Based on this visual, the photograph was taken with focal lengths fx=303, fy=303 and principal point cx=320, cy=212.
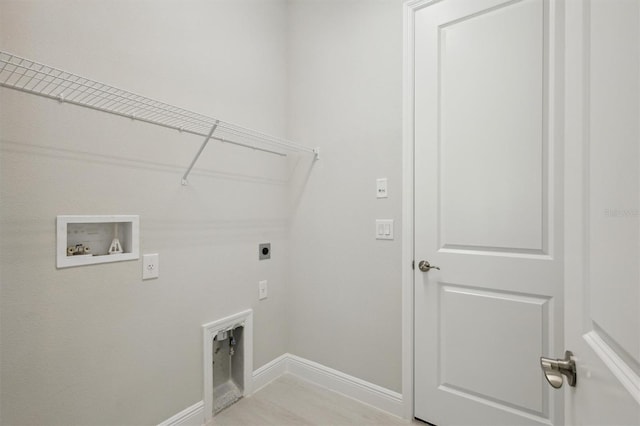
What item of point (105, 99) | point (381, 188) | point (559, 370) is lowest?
point (559, 370)

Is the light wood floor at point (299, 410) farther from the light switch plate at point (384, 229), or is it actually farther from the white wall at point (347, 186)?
the light switch plate at point (384, 229)

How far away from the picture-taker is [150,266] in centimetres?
149

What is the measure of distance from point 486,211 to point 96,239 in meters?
1.85

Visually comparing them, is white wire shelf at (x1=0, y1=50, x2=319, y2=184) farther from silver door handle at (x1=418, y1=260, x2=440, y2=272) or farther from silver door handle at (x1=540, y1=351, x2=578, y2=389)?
silver door handle at (x1=540, y1=351, x2=578, y2=389)

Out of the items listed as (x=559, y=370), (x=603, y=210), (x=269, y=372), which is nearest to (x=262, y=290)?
Result: (x=269, y=372)

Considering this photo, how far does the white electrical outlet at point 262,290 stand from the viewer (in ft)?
6.82

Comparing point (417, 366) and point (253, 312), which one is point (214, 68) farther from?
point (417, 366)

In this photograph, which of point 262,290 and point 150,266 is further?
point 262,290

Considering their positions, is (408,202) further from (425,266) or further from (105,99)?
(105,99)

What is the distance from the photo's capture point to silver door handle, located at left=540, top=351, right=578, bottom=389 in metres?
0.61

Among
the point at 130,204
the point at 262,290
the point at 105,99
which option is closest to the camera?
the point at 105,99

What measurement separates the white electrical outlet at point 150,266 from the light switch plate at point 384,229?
48.3 inches

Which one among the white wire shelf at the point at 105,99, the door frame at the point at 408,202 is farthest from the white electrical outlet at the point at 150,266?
the door frame at the point at 408,202

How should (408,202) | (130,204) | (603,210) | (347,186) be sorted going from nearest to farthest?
1. (603,210)
2. (130,204)
3. (408,202)
4. (347,186)
